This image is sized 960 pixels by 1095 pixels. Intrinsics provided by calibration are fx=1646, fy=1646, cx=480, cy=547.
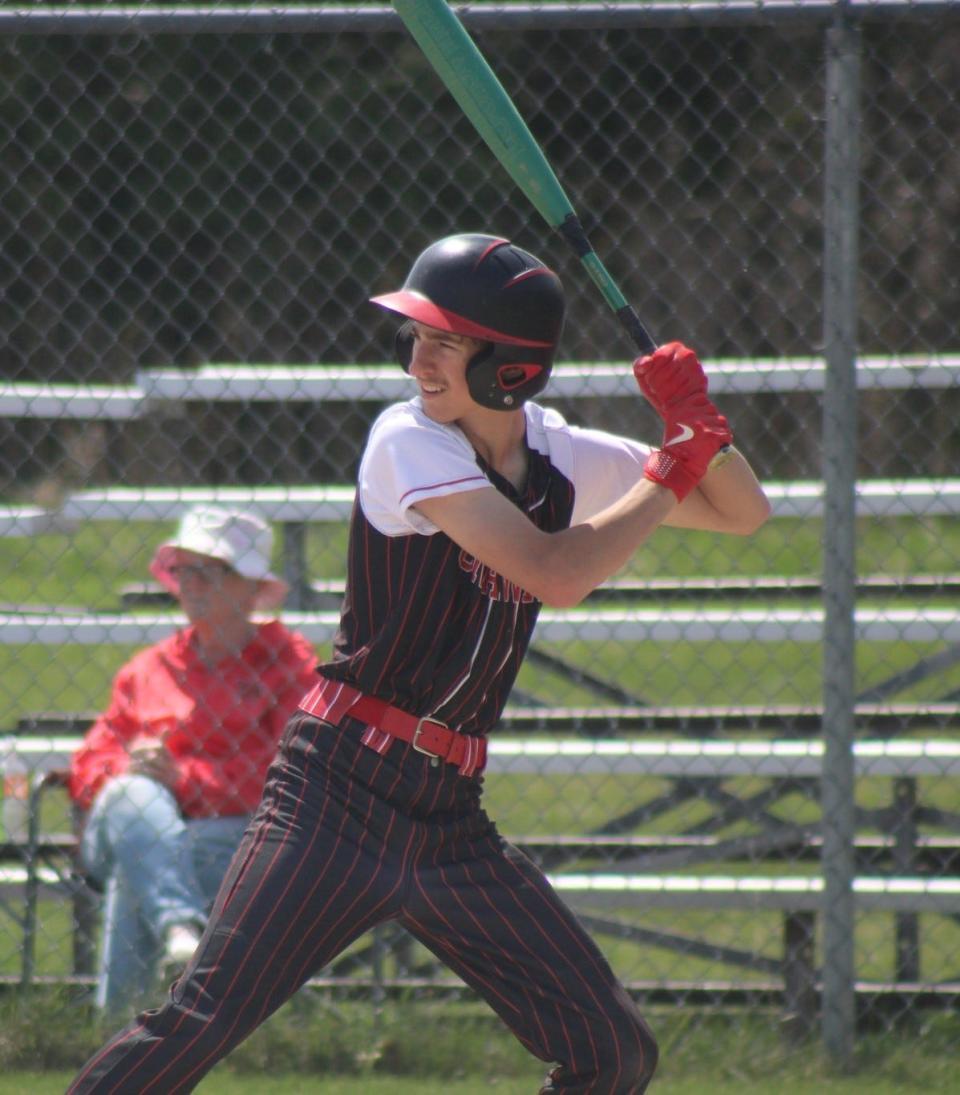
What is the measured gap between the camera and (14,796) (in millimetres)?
4121

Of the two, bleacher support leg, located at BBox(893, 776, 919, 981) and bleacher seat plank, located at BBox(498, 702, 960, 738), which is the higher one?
bleacher seat plank, located at BBox(498, 702, 960, 738)

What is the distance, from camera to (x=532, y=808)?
5742mm

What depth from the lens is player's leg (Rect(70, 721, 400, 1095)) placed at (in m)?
2.33

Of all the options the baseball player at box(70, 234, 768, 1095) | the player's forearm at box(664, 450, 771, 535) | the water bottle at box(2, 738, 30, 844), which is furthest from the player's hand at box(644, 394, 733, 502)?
the water bottle at box(2, 738, 30, 844)

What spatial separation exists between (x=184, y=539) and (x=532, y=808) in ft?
6.86

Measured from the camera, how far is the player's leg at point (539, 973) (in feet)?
8.08

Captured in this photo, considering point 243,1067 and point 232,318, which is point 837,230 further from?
point 232,318

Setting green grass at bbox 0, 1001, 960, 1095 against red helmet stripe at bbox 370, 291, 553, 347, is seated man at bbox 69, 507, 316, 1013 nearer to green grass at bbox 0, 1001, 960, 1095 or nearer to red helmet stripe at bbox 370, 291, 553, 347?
green grass at bbox 0, 1001, 960, 1095

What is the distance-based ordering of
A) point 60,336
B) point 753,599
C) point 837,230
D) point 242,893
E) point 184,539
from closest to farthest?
point 242,893 → point 837,230 → point 184,539 → point 753,599 → point 60,336

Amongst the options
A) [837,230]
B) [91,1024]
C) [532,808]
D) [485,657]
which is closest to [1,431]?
[532,808]

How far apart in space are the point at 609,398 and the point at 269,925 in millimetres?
4234

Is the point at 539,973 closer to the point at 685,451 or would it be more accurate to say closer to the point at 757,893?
the point at 685,451

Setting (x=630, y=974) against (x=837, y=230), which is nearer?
(x=837, y=230)

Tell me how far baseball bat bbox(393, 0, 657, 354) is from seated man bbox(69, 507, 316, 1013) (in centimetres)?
162
